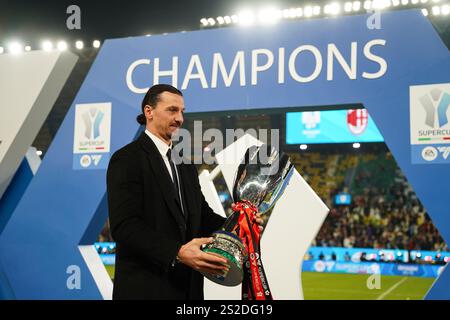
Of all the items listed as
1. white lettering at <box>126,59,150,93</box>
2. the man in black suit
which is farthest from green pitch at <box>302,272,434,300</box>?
the man in black suit

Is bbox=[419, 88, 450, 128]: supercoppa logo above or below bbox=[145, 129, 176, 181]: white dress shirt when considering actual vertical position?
above

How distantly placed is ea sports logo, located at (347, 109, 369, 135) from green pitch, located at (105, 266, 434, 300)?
640cm

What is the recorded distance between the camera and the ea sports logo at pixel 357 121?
19750 millimetres

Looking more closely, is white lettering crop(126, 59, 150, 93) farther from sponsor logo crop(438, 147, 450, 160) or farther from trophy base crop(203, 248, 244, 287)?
trophy base crop(203, 248, 244, 287)

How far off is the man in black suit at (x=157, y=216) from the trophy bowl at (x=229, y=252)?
0.12 feet

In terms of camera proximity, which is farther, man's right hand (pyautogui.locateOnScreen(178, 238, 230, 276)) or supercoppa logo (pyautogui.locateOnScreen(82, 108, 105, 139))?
supercoppa logo (pyautogui.locateOnScreen(82, 108, 105, 139))

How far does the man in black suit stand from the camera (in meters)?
2.00

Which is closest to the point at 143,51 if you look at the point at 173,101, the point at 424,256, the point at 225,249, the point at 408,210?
the point at 173,101

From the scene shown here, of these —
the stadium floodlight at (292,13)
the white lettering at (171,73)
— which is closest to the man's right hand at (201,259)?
the white lettering at (171,73)

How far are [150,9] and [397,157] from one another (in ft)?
13.0

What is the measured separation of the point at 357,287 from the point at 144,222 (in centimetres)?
1114

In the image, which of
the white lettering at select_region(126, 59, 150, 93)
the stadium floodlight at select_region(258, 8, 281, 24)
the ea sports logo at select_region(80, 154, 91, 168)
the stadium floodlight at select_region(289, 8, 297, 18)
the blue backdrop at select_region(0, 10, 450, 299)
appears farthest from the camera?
the stadium floodlight at select_region(289, 8, 297, 18)

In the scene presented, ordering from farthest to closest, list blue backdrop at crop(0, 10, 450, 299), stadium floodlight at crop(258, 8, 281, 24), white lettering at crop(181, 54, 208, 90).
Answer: stadium floodlight at crop(258, 8, 281, 24), white lettering at crop(181, 54, 208, 90), blue backdrop at crop(0, 10, 450, 299)
